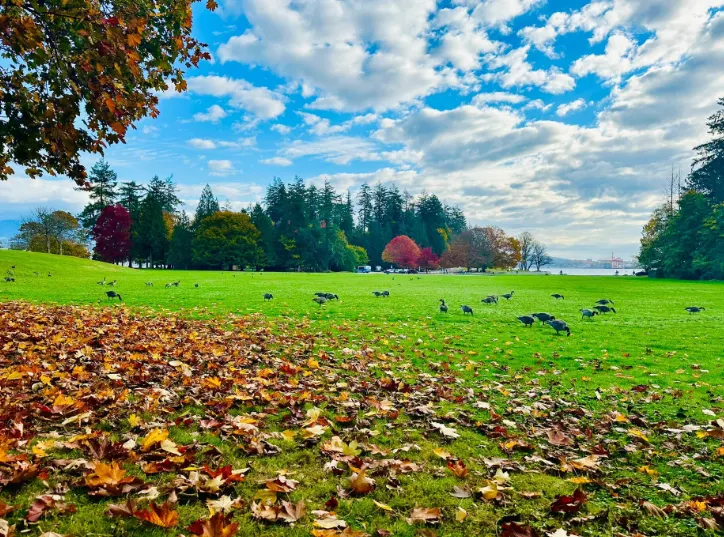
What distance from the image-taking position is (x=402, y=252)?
99938 mm

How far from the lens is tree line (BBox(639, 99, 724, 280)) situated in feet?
167

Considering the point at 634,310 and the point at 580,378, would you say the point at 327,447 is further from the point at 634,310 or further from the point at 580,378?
the point at 634,310

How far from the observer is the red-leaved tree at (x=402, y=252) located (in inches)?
3935

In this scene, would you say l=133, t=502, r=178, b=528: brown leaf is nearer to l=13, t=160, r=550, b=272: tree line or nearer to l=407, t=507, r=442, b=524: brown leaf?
l=407, t=507, r=442, b=524: brown leaf

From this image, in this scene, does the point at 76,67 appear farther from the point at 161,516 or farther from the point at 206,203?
the point at 206,203

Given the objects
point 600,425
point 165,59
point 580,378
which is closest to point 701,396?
point 580,378

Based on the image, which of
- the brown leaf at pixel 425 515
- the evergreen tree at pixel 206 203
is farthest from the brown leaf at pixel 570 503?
the evergreen tree at pixel 206 203

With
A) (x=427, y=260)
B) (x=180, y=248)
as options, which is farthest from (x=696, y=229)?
(x=180, y=248)

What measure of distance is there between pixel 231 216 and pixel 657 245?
74188 mm

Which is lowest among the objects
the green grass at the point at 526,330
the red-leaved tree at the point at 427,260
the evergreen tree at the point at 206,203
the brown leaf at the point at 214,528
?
the green grass at the point at 526,330

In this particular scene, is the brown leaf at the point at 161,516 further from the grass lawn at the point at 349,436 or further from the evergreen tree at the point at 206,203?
the evergreen tree at the point at 206,203

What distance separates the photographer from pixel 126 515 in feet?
8.59

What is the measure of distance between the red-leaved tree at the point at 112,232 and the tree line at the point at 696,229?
89806 millimetres

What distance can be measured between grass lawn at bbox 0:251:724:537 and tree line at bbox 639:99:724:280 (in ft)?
183
